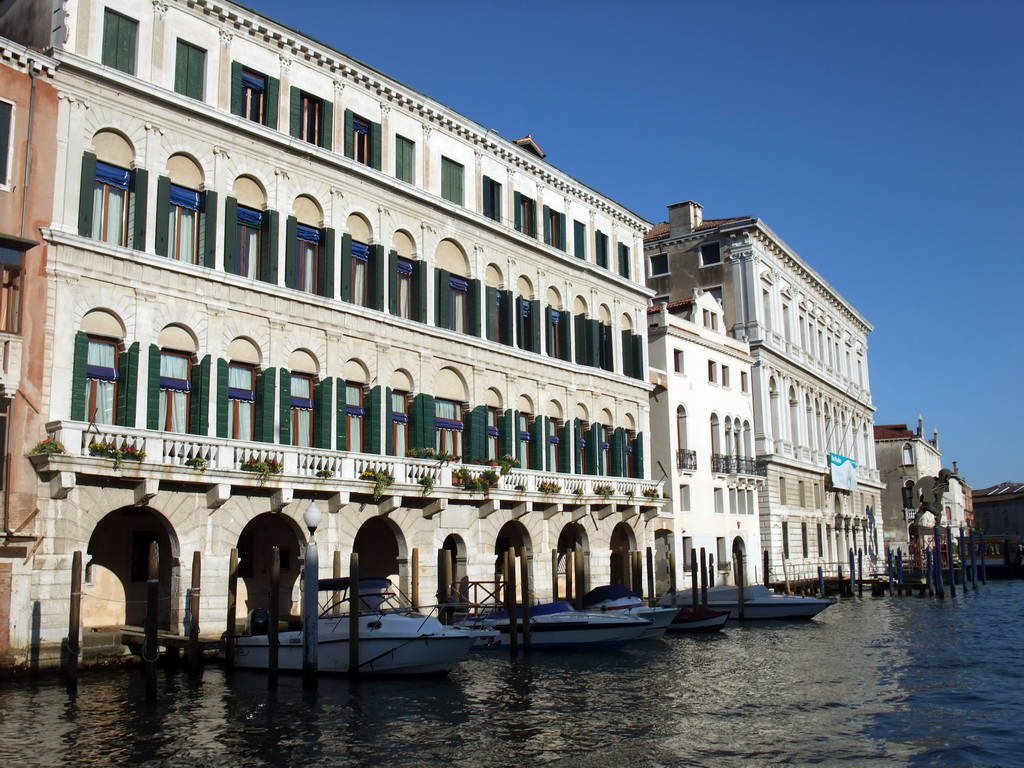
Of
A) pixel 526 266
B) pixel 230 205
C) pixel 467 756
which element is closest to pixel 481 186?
pixel 526 266

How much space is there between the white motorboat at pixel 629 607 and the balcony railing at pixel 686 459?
40.9 ft

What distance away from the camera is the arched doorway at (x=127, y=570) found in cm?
2336

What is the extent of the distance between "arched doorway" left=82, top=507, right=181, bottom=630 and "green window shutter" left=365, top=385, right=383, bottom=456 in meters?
5.79

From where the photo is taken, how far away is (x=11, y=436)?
20.9m

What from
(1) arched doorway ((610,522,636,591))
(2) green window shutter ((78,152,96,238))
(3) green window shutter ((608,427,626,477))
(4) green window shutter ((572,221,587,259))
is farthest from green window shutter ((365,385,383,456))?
(1) arched doorway ((610,522,636,591))

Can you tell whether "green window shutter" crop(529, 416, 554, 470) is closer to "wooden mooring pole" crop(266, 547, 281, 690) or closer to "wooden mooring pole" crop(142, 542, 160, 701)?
"wooden mooring pole" crop(266, 547, 281, 690)

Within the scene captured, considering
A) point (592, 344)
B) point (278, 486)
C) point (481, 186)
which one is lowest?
point (278, 486)

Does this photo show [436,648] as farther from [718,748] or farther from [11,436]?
[11,436]

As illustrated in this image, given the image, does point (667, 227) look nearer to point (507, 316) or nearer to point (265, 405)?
point (507, 316)

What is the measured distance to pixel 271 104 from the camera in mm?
27031

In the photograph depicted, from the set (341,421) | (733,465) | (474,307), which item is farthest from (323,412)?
(733,465)

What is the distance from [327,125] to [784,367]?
Answer: 33.2 m

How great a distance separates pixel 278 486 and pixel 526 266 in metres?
13.7

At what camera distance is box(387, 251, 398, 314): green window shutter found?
29.6 meters
